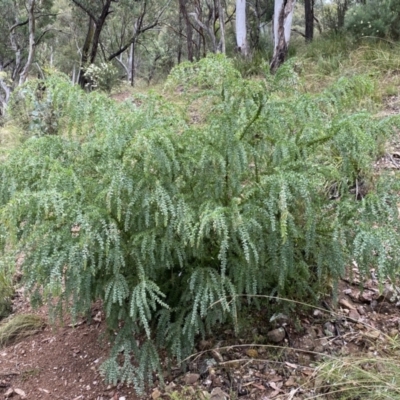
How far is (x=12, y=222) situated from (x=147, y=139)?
26.9 inches

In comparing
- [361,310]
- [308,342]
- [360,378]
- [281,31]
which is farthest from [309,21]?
[360,378]

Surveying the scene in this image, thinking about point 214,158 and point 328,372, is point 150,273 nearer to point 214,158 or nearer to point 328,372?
point 214,158

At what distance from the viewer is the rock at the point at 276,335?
2.54 meters

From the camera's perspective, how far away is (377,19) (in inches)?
269

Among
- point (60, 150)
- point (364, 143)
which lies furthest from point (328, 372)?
point (60, 150)

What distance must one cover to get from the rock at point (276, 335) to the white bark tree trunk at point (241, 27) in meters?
6.20

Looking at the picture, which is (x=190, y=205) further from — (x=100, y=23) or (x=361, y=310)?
(x=100, y=23)

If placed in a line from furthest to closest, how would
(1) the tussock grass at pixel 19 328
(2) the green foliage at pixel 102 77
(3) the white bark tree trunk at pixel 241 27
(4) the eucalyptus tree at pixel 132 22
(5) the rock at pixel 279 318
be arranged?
(4) the eucalyptus tree at pixel 132 22 → (2) the green foliage at pixel 102 77 → (3) the white bark tree trunk at pixel 241 27 → (1) the tussock grass at pixel 19 328 → (5) the rock at pixel 279 318

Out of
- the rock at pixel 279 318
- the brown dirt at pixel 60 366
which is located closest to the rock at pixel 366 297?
the rock at pixel 279 318

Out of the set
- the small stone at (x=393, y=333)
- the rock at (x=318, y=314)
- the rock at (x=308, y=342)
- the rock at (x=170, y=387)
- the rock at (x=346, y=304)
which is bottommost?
the rock at (x=170, y=387)

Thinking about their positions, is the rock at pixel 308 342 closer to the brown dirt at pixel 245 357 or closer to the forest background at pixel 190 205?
the brown dirt at pixel 245 357

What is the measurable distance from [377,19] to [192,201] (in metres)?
6.06

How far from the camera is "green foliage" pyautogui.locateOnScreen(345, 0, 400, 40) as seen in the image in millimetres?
6707

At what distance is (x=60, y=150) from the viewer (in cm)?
247
